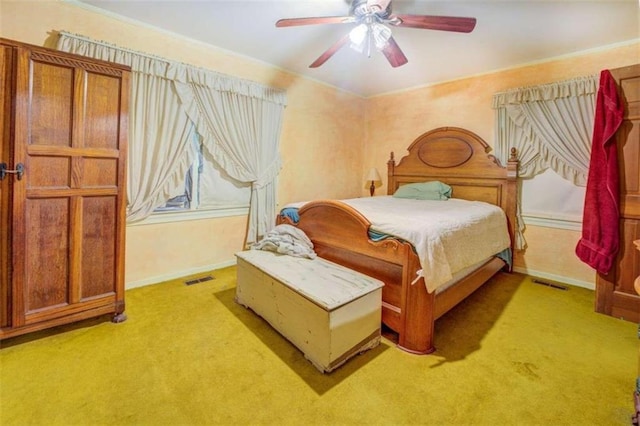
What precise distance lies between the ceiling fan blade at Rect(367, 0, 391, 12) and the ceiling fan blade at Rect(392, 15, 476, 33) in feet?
0.36

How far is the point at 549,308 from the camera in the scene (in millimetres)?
2623

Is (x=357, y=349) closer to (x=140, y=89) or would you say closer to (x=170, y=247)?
(x=170, y=247)

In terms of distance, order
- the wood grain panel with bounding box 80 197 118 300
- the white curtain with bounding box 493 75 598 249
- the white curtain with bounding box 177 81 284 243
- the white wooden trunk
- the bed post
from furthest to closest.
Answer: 1. the bed post
2. the white curtain with bounding box 177 81 284 243
3. the white curtain with bounding box 493 75 598 249
4. the wood grain panel with bounding box 80 197 118 300
5. the white wooden trunk

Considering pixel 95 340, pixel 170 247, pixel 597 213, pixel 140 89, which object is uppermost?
pixel 140 89

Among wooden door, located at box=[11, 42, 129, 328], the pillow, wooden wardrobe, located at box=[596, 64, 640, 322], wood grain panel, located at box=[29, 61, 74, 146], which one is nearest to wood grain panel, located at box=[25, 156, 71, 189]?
wooden door, located at box=[11, 42, 129, 328]

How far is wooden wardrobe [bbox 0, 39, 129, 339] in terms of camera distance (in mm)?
1772

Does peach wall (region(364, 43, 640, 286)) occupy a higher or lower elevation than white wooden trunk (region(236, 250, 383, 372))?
higher

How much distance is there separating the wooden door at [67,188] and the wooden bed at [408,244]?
1.52 m

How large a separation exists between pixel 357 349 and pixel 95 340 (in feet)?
5.67

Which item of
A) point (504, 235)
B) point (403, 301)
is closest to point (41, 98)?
point (403, 301)

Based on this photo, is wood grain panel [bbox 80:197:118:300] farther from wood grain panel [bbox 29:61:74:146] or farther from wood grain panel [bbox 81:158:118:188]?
wood grain panel [bbox 29:61:74:146]

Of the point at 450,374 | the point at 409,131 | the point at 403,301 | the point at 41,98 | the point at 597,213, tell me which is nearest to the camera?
the point at 450,374

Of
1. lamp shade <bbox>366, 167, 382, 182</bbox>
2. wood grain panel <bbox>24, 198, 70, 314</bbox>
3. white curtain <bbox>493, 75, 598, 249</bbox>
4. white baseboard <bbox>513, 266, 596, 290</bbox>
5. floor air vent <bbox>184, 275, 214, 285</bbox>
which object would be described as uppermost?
white curtain <bbox>493, 75, 598, 249</bbox>

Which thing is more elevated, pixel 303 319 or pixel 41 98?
pixel 41 98
